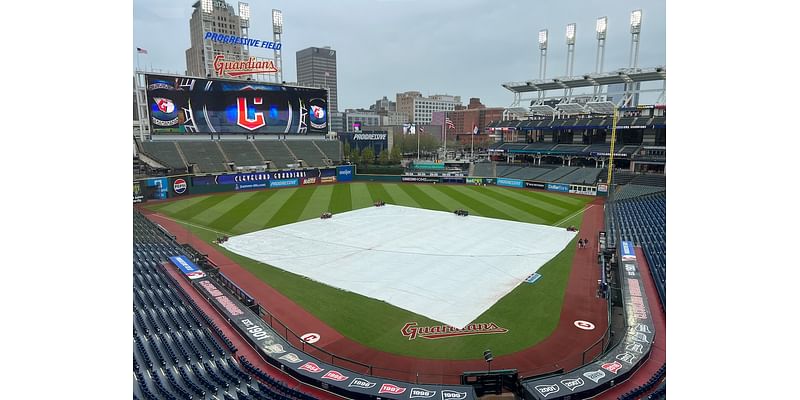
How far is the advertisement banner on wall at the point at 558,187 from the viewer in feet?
169

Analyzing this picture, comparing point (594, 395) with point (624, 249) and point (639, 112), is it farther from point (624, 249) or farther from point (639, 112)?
point (639, 112)

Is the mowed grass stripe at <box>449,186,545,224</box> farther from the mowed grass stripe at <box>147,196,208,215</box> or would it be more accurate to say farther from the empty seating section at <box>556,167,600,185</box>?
the mowed grass stripe at <box>147,196,208,215</box>

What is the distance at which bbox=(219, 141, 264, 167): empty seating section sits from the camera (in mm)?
57250

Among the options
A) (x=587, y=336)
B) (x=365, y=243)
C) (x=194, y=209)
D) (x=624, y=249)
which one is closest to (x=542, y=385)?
(x=587, y=336)

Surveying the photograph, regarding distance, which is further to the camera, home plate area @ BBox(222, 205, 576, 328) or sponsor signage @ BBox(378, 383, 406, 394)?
home plate area @ BBox(222, 205, 576, 328)

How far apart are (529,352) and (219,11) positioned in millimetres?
171357

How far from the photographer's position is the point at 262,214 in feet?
122

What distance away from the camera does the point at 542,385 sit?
1048 cm

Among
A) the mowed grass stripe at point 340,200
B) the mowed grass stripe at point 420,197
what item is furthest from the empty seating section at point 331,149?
the mowed grass stripe at point 420,197

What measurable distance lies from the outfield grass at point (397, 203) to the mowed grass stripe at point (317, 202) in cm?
9

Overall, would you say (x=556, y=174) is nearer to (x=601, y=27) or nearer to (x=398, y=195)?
(x=601, y=27)

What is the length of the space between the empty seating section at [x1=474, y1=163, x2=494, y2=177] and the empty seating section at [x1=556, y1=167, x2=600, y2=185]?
37.2 feet

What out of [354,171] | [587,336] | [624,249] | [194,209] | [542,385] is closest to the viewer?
[542,385]

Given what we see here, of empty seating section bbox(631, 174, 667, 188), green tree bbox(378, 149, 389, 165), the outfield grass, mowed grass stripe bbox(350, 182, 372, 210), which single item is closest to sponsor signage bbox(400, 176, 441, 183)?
the outfield grass
